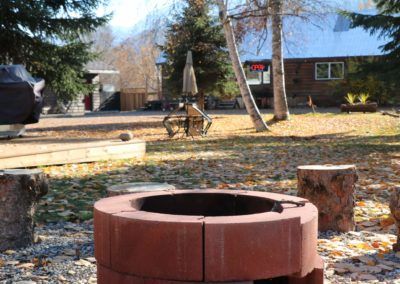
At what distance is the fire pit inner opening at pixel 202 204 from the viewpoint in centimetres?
407

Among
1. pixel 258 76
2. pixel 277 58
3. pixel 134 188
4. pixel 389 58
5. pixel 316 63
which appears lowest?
pixel 134 188

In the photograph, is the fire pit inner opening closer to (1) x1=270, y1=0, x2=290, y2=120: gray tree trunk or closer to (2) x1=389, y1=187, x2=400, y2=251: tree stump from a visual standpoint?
(2) x1=389, y1=187, x2=400, y2=251: tree stump

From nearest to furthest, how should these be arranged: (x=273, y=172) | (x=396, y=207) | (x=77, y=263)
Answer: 1. (x=77, y=263)
2. (x=396, y=207)
3. (x=273, y=172)

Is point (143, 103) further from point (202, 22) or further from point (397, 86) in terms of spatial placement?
point (397, 86)

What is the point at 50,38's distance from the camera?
20188 millimetres

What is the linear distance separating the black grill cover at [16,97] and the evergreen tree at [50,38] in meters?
3.62

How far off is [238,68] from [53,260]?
1430 cm

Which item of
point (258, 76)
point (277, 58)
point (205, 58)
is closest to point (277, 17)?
point (277, 58)

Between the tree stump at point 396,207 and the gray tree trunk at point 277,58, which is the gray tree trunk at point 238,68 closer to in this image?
the gray tree trunk at point 277,58

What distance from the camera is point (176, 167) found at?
984cm

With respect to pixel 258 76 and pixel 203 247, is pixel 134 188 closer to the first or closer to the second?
pixel 203 247

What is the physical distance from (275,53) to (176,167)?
1111 cm

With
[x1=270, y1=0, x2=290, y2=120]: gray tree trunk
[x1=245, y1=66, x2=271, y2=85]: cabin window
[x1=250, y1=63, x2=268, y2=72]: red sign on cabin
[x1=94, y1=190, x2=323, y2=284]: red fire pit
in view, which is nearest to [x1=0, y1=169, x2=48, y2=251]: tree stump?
[x1=94, y1=190, x2=323, y2=284]: red fire pit

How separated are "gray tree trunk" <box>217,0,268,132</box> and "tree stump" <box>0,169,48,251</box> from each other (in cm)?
1333
